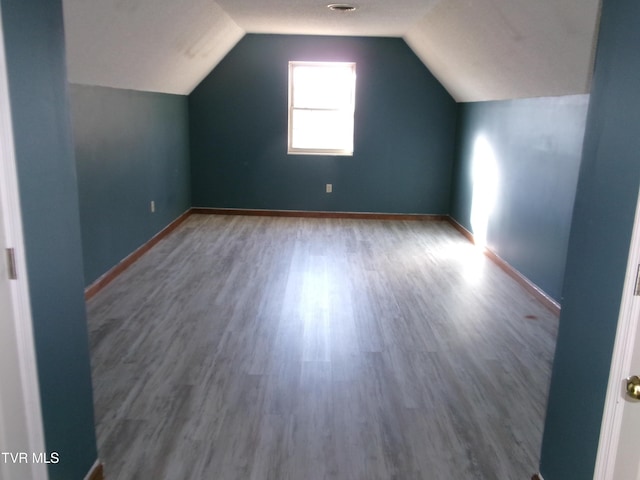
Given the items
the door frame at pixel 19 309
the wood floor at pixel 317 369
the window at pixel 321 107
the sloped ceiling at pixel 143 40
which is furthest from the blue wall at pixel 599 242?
the window at pixel 321 107

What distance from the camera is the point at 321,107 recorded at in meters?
6.76

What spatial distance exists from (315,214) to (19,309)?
560 cm

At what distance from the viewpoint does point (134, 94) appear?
4.89 m

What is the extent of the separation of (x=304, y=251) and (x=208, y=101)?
2609mm

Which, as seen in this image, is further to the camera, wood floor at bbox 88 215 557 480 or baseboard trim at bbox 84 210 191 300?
baseboard trim at bbox 84 210 191 300

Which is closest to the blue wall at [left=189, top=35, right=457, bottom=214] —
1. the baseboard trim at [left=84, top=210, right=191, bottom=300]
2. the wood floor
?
the baseboard trim at [left=84, top=210, right=191, bottom=300]

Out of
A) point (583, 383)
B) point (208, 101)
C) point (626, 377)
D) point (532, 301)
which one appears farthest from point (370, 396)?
point (208, 101)

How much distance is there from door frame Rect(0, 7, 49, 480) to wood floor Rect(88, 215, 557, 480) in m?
0.66

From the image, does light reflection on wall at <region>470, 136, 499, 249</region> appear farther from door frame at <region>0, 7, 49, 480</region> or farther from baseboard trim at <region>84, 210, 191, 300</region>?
door frame at <region>0, 7, 49, 480</region>

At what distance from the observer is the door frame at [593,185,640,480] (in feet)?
4.24

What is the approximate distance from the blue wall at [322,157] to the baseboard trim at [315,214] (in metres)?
0.07

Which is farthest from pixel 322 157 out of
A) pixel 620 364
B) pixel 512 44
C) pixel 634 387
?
pixel 634 387

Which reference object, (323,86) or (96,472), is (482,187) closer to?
(323,86)

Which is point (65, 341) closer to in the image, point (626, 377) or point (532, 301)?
point (626, 377)
